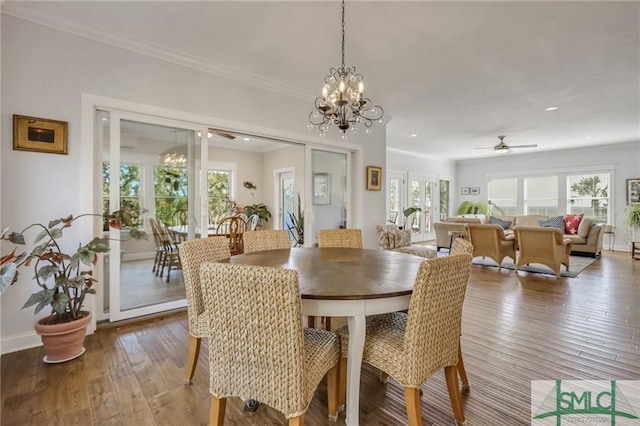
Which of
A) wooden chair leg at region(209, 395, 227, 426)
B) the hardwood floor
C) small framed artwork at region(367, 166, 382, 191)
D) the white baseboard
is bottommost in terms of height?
the hardwood floor

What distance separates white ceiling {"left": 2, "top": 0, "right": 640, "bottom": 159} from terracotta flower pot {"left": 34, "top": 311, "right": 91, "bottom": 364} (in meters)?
2.38

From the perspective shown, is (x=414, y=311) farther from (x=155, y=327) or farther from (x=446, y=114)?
(x=446, y=114)

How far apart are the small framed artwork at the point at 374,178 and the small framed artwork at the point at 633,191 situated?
6594 millimetres

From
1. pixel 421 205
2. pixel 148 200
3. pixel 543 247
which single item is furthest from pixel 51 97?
pixel 421 205

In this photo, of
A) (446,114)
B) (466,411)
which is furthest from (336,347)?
(446,114)

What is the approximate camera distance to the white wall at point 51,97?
2.30 m

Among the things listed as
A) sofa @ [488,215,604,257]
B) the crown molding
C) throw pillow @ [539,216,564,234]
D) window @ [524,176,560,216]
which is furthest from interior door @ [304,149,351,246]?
window @ [524,176,560,216]

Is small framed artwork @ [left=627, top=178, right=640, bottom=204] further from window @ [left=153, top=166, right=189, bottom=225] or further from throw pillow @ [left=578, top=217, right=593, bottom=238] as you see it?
window @ [left=153, top=166, right=189, bottom=225]

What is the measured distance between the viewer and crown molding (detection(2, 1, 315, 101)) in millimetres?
2320

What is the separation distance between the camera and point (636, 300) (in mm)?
3516

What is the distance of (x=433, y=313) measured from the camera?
4.37ft

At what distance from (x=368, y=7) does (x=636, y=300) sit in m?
4.40

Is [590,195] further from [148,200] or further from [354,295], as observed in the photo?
[148,200]

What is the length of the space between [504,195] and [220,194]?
8259 mm
